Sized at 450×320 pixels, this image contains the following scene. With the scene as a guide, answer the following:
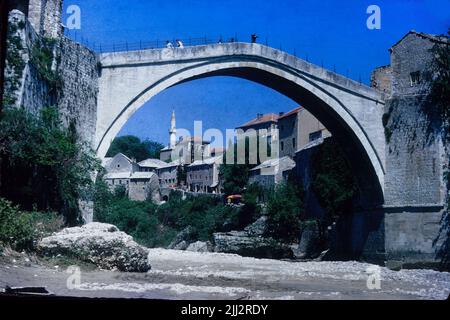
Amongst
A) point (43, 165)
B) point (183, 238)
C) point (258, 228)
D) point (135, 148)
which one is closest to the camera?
point (43, 165)

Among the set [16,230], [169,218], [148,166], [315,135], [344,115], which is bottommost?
[16,230]

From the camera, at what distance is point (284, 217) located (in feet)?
89.9

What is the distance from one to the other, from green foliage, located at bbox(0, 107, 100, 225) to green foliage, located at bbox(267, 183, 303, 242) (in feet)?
53.8

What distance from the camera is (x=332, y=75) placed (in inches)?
690

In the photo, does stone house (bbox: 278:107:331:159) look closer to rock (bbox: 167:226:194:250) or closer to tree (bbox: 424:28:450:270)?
rock (bbox: 167:226:194:250)

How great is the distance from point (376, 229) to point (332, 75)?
544 centimetres

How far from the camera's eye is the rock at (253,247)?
2543cm

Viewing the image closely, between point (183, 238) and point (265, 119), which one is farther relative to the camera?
point (265, 119)

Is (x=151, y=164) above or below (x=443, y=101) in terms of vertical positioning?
above

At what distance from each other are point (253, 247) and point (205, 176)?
63.9 feet

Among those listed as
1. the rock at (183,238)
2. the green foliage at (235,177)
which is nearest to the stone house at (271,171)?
the green foliage at (235,177)

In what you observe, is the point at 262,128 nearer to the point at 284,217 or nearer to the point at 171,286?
the point at 284,217

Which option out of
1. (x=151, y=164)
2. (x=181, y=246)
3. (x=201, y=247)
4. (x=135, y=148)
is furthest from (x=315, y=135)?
(x=135, y=148)
